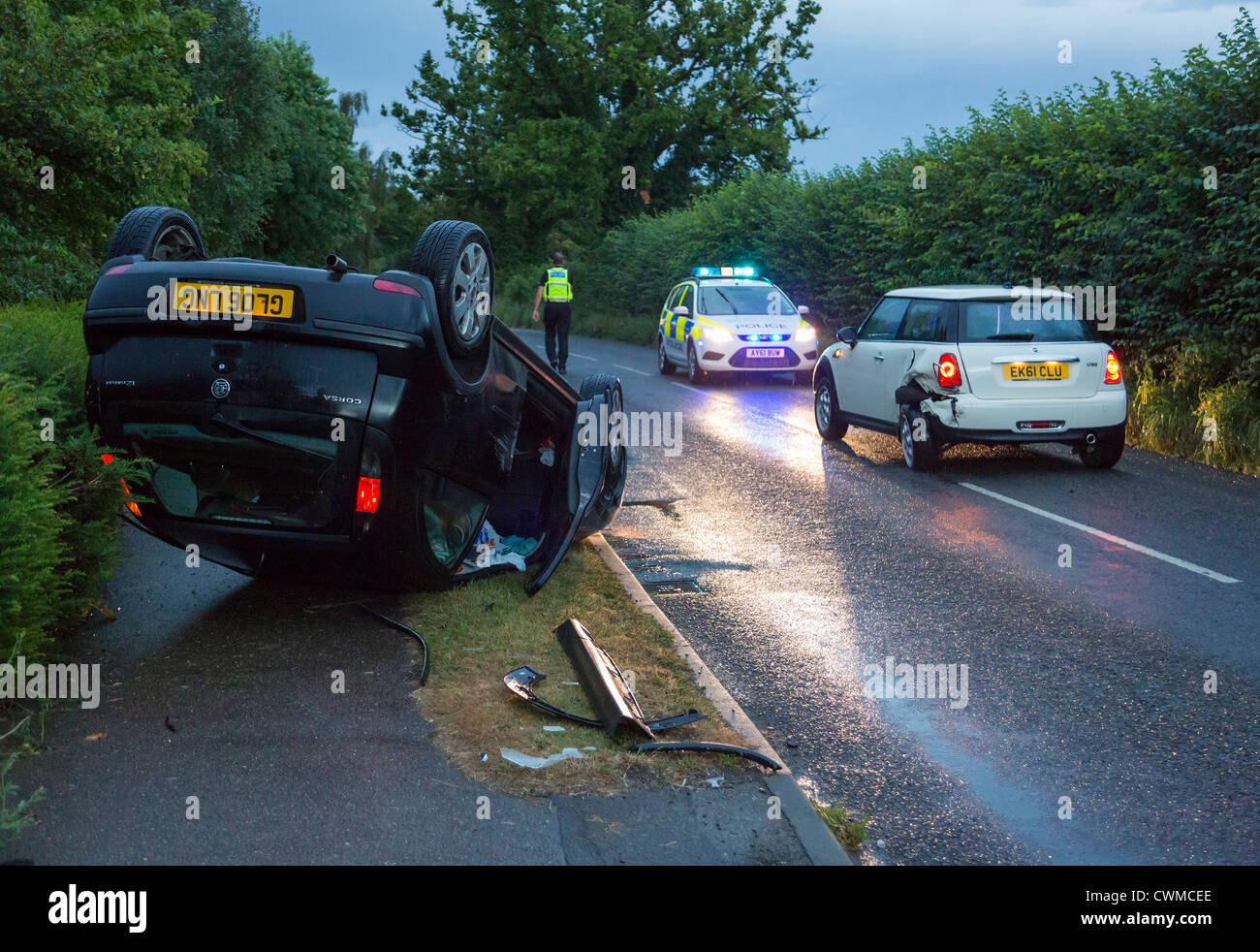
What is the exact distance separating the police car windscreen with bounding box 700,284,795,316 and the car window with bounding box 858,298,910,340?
26.2 feet

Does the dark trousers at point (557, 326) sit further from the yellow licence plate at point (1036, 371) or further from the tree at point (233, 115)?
the tree at point (233, 115)

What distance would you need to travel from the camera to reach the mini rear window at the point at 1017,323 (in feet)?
39.4

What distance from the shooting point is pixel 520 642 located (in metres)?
6.20

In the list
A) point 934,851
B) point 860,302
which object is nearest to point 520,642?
point 934,851

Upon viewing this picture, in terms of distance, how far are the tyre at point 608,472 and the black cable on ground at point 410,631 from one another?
182 centimetres

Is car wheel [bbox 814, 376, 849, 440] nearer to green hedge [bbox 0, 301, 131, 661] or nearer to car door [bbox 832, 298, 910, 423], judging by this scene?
car door [bbox 832, 298, 910, 423]

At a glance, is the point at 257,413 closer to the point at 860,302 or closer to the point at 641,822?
the point at 641,822

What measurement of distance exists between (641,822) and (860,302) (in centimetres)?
2160

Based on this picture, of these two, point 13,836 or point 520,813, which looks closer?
point 13,836

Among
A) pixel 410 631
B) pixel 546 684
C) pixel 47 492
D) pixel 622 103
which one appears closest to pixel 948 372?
pixel 410 631

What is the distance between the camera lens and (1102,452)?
12.2m

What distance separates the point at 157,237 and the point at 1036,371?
26.9ft

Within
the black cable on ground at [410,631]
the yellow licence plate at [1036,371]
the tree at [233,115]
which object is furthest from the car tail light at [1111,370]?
the tree at [233,115]

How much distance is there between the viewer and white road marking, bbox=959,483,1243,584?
8164mm
